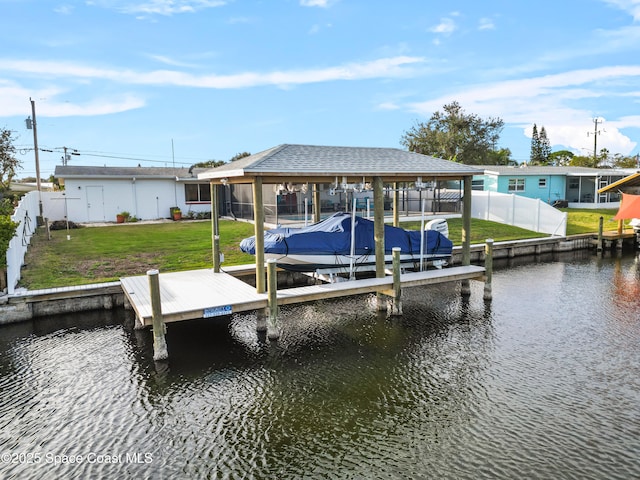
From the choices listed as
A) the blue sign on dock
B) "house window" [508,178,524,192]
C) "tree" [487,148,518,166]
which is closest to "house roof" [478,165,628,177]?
"house window" [508,178,524,192]

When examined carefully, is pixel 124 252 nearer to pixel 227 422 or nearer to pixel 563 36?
pixel 227 422

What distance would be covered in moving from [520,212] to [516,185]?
27.4 ft

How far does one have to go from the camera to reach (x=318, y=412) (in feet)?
20.8

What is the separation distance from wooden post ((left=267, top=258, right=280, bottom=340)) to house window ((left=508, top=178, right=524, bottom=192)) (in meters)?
26.3

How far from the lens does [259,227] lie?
8.97m

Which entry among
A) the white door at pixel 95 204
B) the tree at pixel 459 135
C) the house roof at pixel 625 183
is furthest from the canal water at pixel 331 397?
the tree at pixel 459 135

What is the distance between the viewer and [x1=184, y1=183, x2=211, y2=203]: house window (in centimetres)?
2825

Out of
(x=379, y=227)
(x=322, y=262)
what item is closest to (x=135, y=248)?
(x=322, y=262)

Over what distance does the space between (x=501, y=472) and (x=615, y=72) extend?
37.2 meters

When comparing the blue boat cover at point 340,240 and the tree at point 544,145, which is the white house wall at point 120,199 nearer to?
the blue boat cover at point 340,240

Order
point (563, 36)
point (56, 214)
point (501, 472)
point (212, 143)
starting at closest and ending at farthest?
point (501, 472) → point (563, 36) → point (56, 214) → point (212, 143)

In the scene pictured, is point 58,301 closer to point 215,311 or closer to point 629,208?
point 215,311

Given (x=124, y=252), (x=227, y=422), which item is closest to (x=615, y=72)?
(x=124, y=252)

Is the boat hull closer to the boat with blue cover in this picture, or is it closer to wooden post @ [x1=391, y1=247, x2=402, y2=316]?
the boat with blue cover
